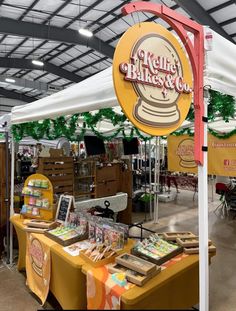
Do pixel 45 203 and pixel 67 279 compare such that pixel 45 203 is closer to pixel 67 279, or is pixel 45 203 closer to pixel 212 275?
pixel 67 279

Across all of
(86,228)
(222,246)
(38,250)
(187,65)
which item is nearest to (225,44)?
(187,65)

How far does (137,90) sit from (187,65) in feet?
1.69

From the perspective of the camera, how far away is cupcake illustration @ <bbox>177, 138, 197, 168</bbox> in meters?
6.35

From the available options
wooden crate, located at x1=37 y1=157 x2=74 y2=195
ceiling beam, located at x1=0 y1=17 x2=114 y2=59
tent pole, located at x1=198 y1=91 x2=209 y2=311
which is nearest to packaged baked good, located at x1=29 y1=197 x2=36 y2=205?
wooden crate, located at x1=37 y1=157 x2=74 y2=195

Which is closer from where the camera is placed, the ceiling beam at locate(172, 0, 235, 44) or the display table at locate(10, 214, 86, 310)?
the display table at locate(10, 214, 86, 310)

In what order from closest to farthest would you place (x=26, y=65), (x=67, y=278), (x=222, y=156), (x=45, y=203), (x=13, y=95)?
(x=67, y=278) → (x=45, y=203) → (x=222, y=156) → (x=26, y=65) → (x=13, y=95)

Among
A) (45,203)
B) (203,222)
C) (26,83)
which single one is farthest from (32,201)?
Answer: (26,83)

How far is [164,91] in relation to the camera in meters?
1.64

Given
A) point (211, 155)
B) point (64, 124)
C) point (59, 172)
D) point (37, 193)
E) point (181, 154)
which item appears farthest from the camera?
point (181, 154)

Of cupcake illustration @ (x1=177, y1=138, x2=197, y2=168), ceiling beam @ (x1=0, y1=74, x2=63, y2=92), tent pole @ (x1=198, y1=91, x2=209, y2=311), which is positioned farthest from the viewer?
ceiling beam @ (x1=0, y1=74, x2=63, y2=92)

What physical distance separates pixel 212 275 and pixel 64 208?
2.23 m

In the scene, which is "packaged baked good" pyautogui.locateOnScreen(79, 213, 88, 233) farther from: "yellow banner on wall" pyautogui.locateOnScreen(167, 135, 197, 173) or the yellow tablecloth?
"yellow banner on wall" pyautogui.locateOnScreen(167, 135, 197, 173)

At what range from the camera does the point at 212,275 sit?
375 centimetres

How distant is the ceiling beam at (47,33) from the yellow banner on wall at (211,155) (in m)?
4.75
